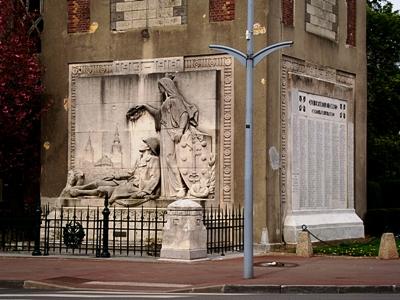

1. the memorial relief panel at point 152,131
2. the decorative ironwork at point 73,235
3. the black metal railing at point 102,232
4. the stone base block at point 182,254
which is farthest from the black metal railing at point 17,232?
the stone base block at point 182,254

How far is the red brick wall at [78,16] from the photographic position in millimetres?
29953

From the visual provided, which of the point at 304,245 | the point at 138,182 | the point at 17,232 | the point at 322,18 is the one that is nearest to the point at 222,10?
the point at 322,18

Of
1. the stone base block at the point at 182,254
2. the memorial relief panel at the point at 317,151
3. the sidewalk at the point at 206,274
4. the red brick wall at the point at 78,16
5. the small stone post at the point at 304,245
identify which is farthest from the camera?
the red brick wall at the point at 78,16

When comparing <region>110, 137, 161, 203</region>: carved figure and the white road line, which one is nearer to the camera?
the white road line

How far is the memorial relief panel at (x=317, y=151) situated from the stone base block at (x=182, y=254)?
177 inches

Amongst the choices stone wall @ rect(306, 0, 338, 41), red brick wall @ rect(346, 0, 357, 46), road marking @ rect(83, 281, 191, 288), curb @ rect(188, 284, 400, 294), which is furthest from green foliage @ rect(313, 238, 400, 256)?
road marking @ rect(83, 281, 191, 288)

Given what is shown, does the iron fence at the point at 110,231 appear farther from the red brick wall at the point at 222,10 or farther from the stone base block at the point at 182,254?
the red brick wall at the point at 222,10

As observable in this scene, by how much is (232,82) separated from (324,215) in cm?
572

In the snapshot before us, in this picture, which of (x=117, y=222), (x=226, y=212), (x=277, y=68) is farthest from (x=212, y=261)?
(x=277, y=68)

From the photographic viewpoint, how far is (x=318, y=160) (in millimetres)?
29453

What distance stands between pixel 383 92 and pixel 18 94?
23.7 m

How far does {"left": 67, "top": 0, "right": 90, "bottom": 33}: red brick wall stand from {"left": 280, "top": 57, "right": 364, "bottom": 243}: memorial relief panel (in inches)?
275

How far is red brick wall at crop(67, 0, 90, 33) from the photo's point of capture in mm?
29953

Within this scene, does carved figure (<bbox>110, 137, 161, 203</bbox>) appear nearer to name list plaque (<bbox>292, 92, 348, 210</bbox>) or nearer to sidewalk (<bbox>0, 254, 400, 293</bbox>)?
sidewalk (<bbox>0, 254, 400, 293</bbox>)
